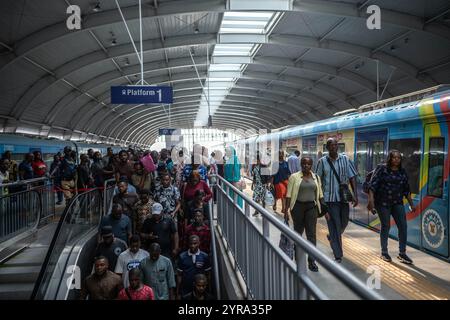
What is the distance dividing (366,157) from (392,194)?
10.5 ft

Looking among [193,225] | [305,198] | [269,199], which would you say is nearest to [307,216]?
[305,198]

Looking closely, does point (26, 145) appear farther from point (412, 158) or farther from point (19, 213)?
point (412, 158)

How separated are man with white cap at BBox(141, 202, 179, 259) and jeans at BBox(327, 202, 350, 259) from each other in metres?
2.50

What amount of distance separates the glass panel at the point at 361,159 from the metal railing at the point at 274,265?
5049 millimetres

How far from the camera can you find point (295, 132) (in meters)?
15.8

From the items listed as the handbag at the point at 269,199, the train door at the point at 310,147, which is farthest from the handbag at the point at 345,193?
the train door at the point at 310,147

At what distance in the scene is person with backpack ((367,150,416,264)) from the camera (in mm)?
5875

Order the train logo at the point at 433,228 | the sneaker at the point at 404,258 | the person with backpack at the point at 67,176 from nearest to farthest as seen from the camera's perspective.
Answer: the sneaker at the point at 404,258 → the train logo at the point at 433,228 → the person with backpack at the point at 67,176

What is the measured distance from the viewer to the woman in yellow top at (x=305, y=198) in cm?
561

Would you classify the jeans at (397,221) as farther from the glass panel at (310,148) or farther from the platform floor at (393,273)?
the glass panel at (310,148)

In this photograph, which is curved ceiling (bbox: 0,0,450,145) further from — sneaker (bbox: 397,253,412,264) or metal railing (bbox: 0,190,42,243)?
sneaker (bbox: 397,253,412,264)

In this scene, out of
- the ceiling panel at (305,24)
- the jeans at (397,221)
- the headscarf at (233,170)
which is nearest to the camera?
the jeans at (397,221)

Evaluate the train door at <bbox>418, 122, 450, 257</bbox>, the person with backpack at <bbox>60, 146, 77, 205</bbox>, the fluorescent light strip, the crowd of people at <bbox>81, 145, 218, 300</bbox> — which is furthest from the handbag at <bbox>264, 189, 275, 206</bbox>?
the fluorescent light strip
